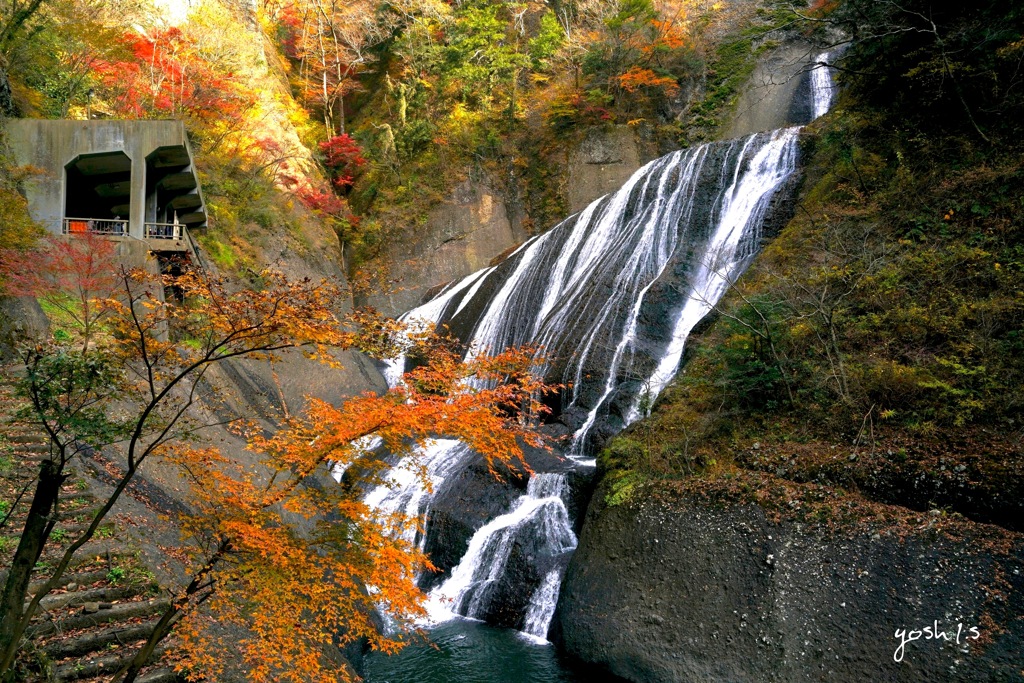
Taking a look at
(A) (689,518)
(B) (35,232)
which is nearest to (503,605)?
(A) (689,518)

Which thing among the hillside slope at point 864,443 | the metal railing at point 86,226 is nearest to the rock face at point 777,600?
the hillside slope at point 864,443

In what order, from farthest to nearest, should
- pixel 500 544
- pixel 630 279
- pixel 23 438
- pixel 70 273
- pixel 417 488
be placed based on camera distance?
pixel 630 279 < pixel 70 273 < pixel 417 488 < pixel 500 544 < pixel 23 438

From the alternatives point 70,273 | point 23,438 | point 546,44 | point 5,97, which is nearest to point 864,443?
point 23,438

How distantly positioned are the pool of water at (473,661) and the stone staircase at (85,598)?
344 cm

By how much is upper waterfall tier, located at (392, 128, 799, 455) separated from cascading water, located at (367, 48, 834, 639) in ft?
0.13

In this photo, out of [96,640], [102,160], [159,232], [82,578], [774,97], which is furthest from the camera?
[774,97]

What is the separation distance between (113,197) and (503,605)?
17.8 meters

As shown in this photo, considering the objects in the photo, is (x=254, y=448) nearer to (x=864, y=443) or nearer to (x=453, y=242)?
(x=864, y=443)

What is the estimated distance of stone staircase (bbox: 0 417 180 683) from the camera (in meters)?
6.62

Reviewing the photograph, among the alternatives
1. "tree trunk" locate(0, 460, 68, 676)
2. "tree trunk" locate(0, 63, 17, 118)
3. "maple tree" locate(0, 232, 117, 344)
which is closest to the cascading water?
"maple tree" locate(0, 232, 117, 344)

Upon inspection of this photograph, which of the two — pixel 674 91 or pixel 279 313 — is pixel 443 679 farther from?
pixel 674 91

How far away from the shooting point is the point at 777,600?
25.8 feet

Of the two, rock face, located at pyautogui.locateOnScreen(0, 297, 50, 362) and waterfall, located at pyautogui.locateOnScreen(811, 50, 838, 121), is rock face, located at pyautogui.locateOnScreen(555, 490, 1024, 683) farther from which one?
waterfall, located at pyautogui.locateOnScreen(811, 50, 838, 121)

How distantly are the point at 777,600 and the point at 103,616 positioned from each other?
794cm
